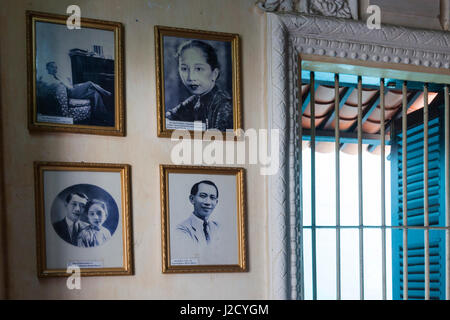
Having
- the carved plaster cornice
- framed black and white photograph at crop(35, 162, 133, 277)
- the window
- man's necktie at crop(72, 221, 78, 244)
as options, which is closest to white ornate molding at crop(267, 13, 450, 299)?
the carved plaster cornice

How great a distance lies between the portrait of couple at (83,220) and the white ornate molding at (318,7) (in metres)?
1.70

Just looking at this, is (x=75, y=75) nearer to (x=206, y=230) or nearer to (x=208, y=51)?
(x=208, y=51)

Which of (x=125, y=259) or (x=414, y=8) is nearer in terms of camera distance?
(x=125, y=259)

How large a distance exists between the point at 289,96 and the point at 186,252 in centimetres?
122

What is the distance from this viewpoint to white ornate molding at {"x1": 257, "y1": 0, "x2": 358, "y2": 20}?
3.15m

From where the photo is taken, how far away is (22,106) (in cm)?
263

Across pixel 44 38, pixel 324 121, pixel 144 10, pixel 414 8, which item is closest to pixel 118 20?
pixel 144 10

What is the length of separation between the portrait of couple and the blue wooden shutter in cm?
329

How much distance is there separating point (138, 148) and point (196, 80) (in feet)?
1.94

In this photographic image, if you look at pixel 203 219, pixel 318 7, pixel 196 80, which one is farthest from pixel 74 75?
pixel 318 7

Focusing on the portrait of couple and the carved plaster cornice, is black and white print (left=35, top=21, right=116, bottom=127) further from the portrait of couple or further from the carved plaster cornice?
the carved plaster cornice

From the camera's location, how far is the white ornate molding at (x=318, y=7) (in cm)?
315
